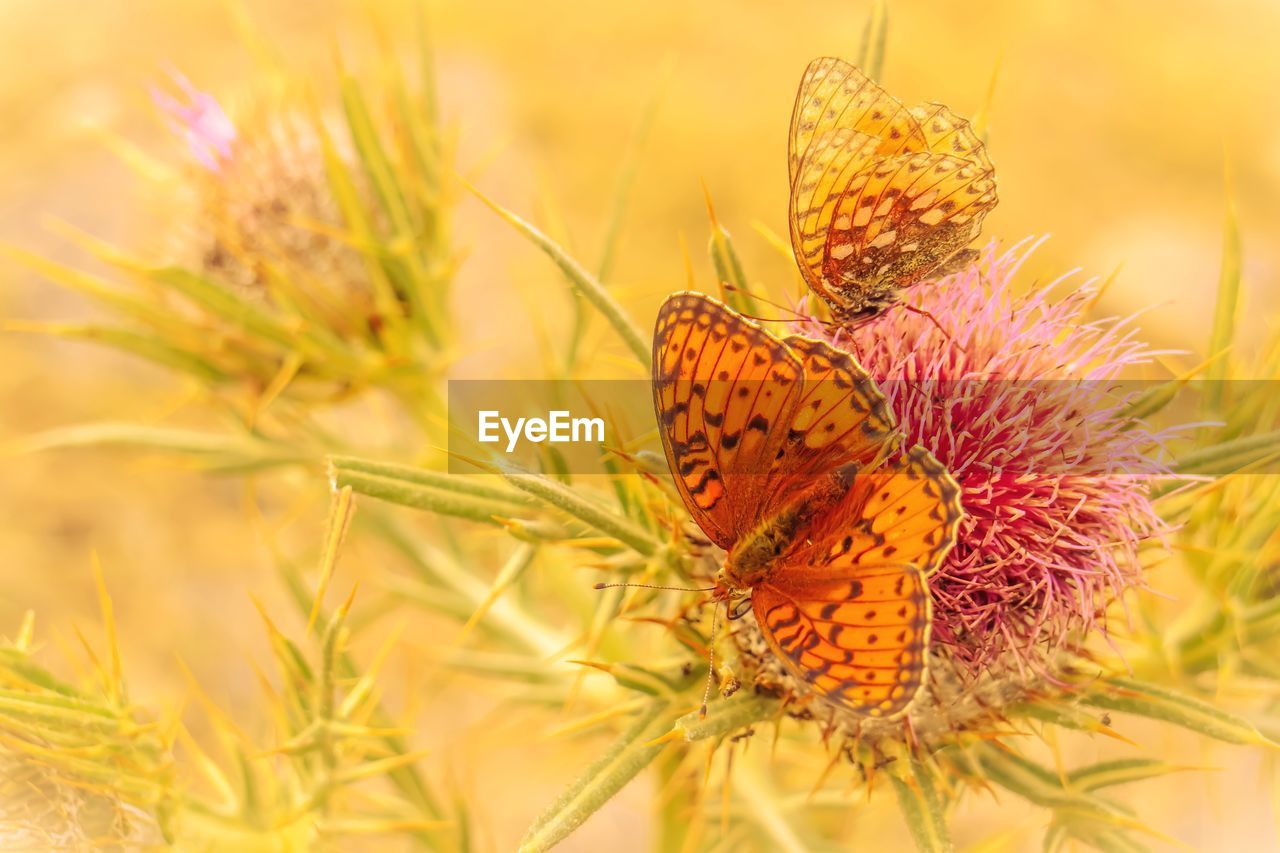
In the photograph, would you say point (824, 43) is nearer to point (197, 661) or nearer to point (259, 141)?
point (259, 141)

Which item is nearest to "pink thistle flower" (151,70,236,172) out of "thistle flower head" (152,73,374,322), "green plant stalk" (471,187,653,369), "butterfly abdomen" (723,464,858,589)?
"thistle flower head" (152,73,374,322)

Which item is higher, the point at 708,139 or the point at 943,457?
the point at 708,139

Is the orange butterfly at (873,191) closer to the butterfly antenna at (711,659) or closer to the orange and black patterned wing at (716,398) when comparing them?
A: the orange and black patterned wing at (716,398)

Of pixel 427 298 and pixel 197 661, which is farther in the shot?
pixel 197 661

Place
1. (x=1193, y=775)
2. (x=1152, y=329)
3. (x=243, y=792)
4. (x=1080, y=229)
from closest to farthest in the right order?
(x=243, y=792), (x=1193, y=775), (x=1152, y=329), (x=1080, y=229)

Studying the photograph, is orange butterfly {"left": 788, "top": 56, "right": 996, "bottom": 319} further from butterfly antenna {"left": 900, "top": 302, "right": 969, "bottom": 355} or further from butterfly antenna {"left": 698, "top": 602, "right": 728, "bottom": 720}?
butterfly antenna {"left": 698, "top": 602, "right": 728, "bottom": 720}

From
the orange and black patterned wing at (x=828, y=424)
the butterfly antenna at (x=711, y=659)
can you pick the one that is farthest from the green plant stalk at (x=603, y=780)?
the orange and black patterned wing at (x=828, y=424)

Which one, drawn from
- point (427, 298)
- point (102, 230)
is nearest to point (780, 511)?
point (427, 298)
